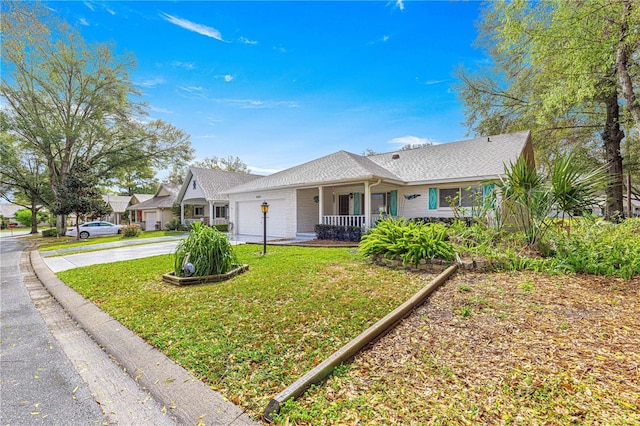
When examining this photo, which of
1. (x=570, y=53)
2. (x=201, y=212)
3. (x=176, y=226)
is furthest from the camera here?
(x=201, y=212)

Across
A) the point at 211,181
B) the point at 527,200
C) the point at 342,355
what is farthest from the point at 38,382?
the point at 211,181

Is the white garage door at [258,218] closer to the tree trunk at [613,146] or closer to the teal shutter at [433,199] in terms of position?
the teal shutter at [433,199]

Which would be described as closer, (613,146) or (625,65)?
(625,65)

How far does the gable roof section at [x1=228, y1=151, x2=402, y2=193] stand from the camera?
12047 millimetres

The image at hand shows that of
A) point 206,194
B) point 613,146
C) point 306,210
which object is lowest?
point 306,210

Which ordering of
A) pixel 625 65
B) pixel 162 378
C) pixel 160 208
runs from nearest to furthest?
1. pixel 162 378
2. pixel 625 65
3. pixel 160 208

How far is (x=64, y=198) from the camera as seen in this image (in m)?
19.0

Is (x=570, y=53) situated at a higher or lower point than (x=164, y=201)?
higher

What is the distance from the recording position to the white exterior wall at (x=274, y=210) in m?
14.6

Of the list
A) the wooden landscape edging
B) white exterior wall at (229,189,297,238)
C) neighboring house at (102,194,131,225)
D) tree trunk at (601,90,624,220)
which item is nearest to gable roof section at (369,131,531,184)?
tree trunk at (601,90,624,220)

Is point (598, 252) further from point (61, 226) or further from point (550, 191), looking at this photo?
point (61, 226)

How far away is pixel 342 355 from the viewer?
2.74 m

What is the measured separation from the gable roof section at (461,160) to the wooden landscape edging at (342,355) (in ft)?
32.9

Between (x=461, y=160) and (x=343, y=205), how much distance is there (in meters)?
6.48
